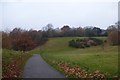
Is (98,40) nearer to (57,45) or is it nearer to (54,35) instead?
(57,45)

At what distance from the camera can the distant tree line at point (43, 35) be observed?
65375 millimetres

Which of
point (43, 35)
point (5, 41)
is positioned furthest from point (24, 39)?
point (5, 41)

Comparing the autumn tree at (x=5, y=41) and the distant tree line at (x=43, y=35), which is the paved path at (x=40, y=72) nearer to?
the autumn tree at (x=5, y=41)

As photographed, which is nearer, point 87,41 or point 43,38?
point 87,41

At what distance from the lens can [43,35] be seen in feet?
318

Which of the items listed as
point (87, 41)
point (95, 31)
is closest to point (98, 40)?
point (87, 41)

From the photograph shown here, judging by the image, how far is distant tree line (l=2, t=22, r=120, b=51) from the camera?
65375 millimetres

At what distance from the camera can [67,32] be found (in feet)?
360

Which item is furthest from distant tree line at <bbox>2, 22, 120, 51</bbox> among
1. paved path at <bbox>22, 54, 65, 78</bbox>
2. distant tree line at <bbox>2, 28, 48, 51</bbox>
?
paved path at <bbox>22, 54, 65, 78</bbox>

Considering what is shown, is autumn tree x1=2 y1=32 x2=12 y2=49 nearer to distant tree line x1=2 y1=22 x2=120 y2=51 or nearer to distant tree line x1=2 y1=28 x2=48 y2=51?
distant tree line x1=2 y1=22 x2=120 y2=51

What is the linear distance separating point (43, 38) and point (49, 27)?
20490 mm

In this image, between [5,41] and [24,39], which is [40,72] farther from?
[24,39]

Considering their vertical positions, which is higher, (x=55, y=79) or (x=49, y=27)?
(x=49, y=27)

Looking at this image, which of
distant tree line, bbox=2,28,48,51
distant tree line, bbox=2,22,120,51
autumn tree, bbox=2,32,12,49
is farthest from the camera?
distant tree line, bbox=2,28,48,51
